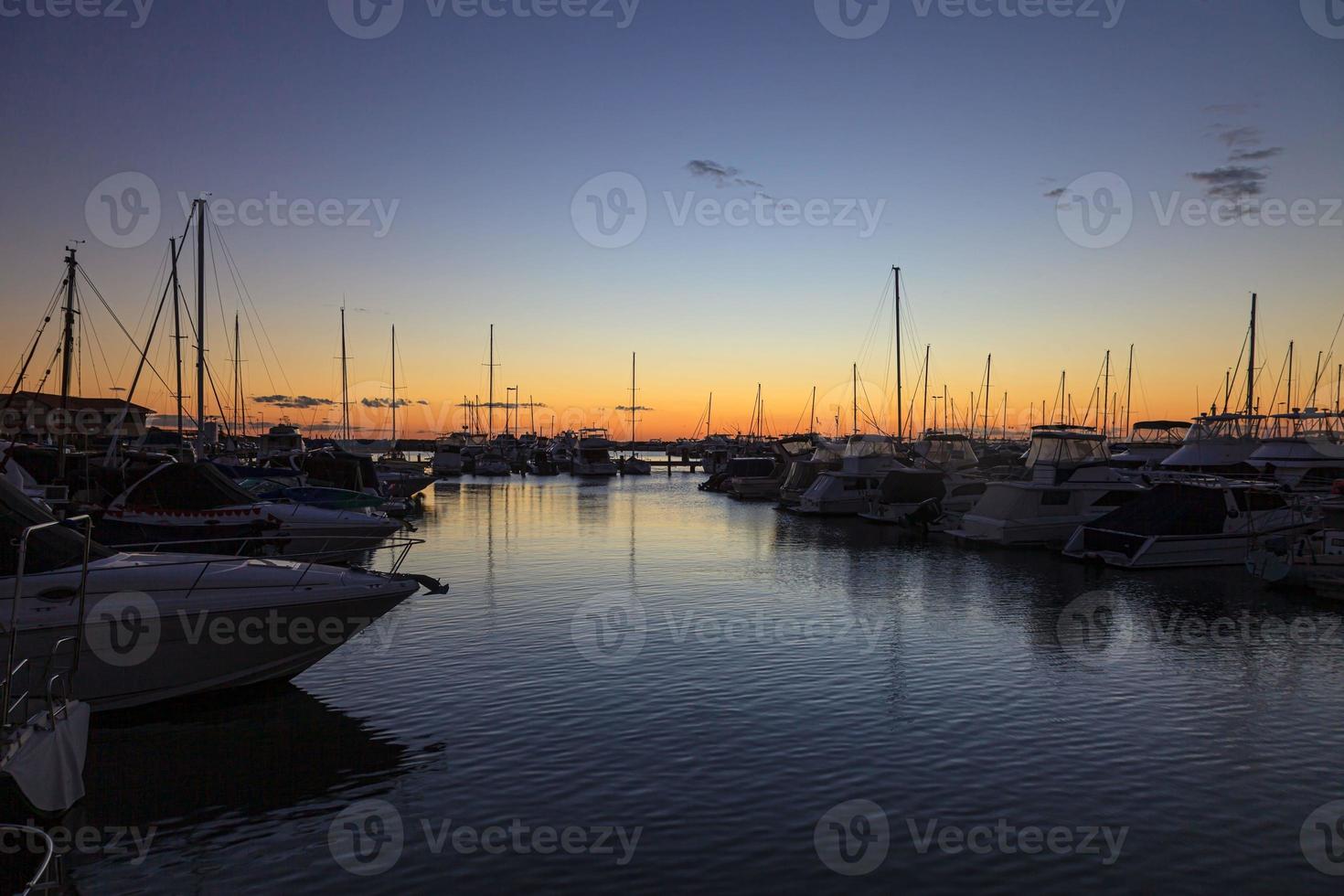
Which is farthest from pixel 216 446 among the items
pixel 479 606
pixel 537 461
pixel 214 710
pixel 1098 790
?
pixel 537 461

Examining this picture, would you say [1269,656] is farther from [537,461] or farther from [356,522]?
[537,461]

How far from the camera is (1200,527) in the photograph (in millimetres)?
27797

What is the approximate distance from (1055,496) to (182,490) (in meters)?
29.9

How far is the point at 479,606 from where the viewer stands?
71.7 feet

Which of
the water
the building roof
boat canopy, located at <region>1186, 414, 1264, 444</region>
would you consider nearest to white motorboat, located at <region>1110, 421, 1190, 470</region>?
boat canopy, located at <region>1186, 414, 1264, 444</region>

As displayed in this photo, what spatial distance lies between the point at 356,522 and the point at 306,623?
1660cm

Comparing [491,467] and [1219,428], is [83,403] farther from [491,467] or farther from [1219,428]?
[1219,428]

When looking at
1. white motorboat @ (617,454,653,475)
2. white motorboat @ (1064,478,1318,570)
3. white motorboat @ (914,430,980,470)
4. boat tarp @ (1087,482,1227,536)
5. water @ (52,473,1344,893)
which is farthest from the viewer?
white motorboat @ (617,454,653,475)

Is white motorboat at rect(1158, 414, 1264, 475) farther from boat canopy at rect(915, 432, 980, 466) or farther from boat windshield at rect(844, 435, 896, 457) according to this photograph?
boat windshield at rect(844, 435, 896, 457)

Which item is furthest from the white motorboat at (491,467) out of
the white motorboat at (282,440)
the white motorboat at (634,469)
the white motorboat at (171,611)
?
the white motorboat at (171,611)

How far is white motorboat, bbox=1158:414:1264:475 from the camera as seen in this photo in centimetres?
4584

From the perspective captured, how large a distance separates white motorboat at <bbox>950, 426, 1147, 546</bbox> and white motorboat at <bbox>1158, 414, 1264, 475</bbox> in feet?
46.3

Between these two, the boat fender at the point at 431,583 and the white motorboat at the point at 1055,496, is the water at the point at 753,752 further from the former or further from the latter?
the white motorboat at the point at 1055,496

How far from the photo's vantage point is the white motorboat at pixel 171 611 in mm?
11406
